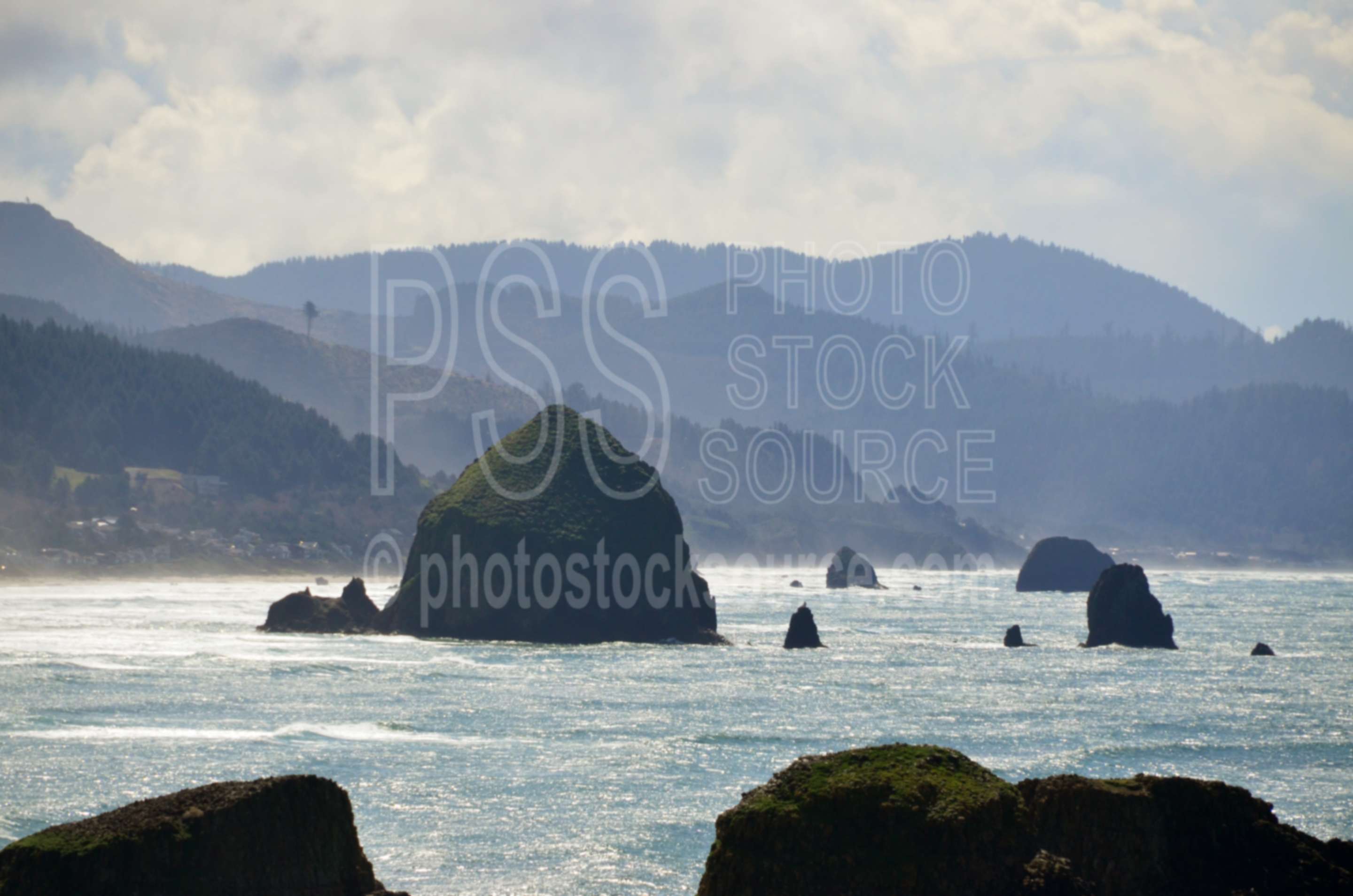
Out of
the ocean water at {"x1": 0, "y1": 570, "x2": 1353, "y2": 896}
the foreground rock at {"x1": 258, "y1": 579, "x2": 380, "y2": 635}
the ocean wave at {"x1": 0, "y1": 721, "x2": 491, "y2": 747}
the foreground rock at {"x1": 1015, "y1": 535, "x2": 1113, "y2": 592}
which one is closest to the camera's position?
the ocean water at {"x1": 0, "y1": 570, "x2": 1353, "y2": 896}

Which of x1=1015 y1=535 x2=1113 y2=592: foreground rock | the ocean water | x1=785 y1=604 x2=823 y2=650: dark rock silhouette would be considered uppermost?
x1=1015 y1=535 x2=1113 y2=592: foreground rock

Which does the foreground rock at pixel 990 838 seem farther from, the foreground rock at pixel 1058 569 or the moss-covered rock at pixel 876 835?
the foreground rock at pixel 1058 569

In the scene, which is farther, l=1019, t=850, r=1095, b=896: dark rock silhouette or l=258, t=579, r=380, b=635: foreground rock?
l=258, t=579, r=380, b=635: foreground rock

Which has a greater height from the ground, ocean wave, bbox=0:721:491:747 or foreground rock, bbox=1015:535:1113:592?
foreground rock, bbox=1015:535:1113:592

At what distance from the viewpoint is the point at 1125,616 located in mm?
89750

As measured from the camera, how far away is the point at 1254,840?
1780 centimetres

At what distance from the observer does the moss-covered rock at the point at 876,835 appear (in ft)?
54.8

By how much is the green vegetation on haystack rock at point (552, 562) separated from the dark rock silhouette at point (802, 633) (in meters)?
4.33

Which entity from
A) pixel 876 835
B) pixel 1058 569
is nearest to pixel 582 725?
pixel 876 835

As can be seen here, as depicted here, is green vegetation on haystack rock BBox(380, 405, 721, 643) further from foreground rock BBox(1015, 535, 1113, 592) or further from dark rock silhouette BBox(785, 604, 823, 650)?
foreground rock BBox(1015, 535, 1113, 592)

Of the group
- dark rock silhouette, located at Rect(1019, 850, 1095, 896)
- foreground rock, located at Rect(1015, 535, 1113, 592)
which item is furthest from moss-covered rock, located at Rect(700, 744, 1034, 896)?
foreground rock, located at Rect(1015, 535, 1113, 592)

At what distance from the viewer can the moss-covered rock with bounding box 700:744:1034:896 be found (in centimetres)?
1670

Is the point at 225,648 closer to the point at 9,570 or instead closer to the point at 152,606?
the point at 152,606

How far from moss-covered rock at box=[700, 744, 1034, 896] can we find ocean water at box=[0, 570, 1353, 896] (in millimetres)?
9306
